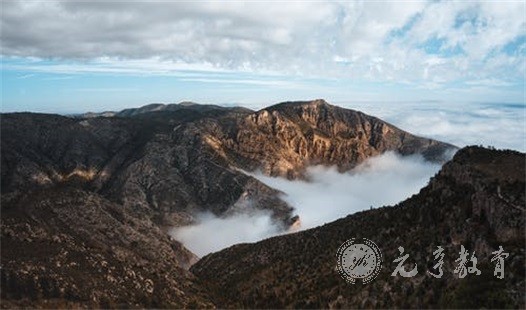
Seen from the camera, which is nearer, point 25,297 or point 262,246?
point 25,297

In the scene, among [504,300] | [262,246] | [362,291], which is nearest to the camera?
[504,300]

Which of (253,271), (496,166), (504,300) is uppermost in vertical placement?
(496,166)

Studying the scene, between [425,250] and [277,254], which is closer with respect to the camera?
[425,250]

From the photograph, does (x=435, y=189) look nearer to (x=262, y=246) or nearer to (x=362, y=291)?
(x=362, y=291)

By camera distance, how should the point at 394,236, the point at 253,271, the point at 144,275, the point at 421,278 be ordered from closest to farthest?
the point at 421,278 < the point at 394,236 < the point at 144,275 < the point at 253,271

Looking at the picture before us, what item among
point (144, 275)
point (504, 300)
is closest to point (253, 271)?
point (144, 275)

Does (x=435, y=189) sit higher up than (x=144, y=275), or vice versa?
(x=435, y=189)

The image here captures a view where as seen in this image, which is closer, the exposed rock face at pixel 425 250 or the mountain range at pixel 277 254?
the exposed rock face at pixel 425 250

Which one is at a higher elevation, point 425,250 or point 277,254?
point 425,250
